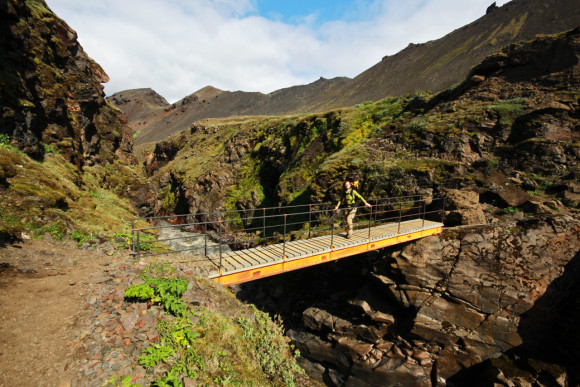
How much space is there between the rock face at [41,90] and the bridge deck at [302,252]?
1095cm

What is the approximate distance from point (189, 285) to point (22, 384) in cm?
298

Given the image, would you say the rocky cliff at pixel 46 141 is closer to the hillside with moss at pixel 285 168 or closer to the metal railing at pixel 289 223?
the hillside with moss at pixel 285 168

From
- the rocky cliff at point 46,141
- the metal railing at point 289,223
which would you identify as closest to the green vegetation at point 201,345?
the metal railing at point 289,223

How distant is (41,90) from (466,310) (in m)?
22.0

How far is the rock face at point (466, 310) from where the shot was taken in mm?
8578

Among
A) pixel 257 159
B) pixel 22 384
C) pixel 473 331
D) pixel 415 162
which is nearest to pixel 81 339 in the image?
pixel 22 384

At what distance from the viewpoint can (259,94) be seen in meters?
106

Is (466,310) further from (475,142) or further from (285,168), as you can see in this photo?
(285,168)

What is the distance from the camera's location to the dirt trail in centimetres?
349

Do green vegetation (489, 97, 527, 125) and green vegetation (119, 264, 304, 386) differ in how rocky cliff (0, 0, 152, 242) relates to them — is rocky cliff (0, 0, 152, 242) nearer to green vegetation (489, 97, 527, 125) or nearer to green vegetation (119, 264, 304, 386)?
green vegetation (119, 264, 304, 386)

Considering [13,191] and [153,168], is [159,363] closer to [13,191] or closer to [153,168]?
[13,191]

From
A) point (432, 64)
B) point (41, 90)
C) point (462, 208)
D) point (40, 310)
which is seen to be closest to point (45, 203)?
point (40, 310)

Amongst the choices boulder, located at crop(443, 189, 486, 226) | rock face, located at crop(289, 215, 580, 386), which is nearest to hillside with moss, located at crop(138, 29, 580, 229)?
boulder, located at crop(443, 189, 486, 226)

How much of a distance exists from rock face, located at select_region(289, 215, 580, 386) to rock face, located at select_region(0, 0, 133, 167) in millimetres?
16637
